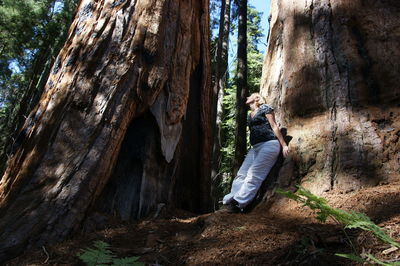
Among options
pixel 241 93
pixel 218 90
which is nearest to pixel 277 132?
pixel 241 93

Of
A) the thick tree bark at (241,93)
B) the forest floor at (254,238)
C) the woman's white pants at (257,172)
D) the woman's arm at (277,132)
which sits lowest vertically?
the forest floor at (254,238)

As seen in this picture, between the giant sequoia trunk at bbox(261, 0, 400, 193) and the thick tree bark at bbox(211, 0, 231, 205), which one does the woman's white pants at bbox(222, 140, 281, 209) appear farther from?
the thick tree bark at bbox(211, 0, 231, 205)

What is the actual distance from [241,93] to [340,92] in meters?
5.11

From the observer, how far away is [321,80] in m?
4.43

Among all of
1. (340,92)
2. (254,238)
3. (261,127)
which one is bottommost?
(254,238)

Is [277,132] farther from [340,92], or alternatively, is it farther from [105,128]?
[105,128]

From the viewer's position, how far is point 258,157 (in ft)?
14.8

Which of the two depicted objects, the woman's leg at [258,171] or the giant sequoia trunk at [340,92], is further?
the woman's leg at [258,171]

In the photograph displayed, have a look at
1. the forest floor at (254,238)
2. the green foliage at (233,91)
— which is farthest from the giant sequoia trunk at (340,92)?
the green foliage at (233,91)

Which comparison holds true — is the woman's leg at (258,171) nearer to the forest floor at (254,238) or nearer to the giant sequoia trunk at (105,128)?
the forest floor at (254,238)

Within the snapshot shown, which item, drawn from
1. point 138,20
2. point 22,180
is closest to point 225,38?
point 138,20

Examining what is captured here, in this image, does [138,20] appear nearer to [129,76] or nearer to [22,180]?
[129,76]

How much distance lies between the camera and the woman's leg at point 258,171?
4.36 metres

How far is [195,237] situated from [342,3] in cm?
366
